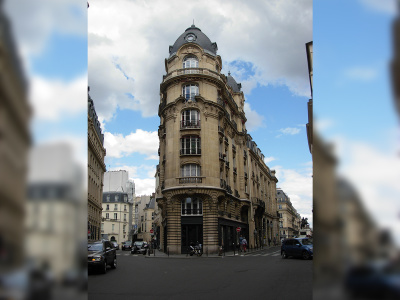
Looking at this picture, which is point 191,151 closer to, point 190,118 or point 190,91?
point 190,118

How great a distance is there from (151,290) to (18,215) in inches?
441

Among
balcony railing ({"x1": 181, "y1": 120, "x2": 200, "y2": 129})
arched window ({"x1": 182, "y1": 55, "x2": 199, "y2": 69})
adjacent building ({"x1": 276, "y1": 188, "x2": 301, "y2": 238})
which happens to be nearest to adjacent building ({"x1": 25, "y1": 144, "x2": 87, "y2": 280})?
balcony railing ({"x1": 181, "y1": 120, "x2": 200, "y2": 129})

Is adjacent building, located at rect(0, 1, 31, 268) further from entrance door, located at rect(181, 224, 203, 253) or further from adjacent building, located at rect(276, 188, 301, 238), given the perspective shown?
adjacent building, located at rect(276, 188, 301, 238)

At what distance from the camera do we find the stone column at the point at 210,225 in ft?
131

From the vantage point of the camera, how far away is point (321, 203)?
2.14m

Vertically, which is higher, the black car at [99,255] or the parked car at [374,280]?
the parked car at [374,280]

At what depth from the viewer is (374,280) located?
1695 mm

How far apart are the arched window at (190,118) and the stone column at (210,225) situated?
9.71 meters

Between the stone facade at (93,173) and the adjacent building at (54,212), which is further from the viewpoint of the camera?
the stone facade at (93,173)

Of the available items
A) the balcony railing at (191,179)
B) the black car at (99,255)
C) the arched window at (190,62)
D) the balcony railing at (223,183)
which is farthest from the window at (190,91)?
the black car at (99,255)

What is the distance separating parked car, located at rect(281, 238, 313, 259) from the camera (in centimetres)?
2798

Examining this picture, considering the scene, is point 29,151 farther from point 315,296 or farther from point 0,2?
point 315,296

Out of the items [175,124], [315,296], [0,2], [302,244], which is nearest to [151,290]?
[315,296]

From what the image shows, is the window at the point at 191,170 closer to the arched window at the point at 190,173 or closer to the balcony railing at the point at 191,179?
the arched window at the point at 190,173
